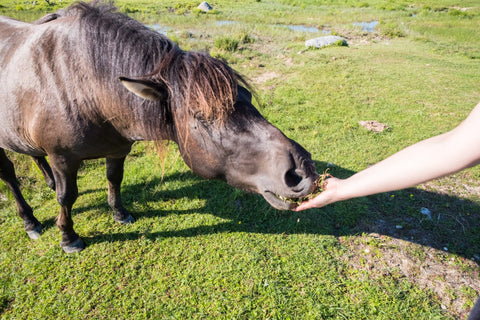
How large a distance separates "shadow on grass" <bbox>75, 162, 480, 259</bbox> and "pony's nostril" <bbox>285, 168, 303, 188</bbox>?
1.74m

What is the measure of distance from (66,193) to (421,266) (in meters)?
4.11

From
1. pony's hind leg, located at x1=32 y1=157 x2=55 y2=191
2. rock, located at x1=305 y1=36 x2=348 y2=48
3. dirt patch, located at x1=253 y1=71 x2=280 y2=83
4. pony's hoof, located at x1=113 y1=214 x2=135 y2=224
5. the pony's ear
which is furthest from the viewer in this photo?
rock, located at x1=305 y1=36 x2=348 y2=48

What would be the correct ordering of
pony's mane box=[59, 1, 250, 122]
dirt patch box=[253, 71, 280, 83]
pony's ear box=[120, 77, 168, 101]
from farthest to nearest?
dirt patch box=[253, 71, 280, 83] → pony's mane box=[59, 1, 250, 122] → pony's ear box=[120, 77, 168, 101]

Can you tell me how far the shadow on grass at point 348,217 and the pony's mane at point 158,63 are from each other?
192cm

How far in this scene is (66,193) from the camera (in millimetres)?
2963

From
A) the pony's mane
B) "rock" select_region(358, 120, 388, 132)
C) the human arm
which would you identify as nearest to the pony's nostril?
the human arm

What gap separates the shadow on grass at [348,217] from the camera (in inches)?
136

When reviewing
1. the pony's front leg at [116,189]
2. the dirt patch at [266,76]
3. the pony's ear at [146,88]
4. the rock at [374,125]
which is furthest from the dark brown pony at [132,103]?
the dirt patch at [266,76]

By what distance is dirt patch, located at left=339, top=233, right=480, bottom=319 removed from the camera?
2.76 meters

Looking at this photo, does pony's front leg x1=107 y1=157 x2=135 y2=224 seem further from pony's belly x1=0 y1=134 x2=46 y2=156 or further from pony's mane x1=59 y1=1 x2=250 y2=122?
pony's mane x1=59 y1=1 x2=250 y2=122

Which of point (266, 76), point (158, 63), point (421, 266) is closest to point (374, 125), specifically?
point (421, 266)

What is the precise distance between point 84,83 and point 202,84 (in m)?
1.09

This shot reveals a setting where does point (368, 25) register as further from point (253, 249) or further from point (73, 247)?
point (73, 247)

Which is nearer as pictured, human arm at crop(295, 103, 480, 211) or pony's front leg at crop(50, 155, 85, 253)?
human arm at crop(295, 103, 480, 211)
